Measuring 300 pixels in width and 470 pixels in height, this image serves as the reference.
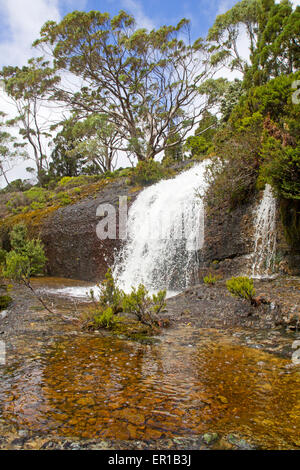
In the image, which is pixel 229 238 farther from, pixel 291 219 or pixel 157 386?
pixel 157 386

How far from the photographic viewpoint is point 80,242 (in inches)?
642

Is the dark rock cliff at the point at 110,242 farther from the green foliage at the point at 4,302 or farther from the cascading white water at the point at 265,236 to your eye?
the green foliage at the point at 4,302

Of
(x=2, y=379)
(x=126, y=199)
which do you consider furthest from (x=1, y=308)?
(x=126, y=199)

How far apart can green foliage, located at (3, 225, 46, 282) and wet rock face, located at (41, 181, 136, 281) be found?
63.0 inches

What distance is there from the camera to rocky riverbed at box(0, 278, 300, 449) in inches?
92.0

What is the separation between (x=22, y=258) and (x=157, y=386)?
4.46 meters

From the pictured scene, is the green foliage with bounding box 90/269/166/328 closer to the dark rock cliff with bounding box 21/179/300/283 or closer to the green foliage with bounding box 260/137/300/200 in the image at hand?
the green foliage with bounding box 260/137/300/200

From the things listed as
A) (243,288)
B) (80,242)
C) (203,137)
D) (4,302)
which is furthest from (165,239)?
(203,137)

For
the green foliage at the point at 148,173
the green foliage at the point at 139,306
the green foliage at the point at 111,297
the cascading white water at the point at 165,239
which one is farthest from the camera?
the green foliage at the point at 148,173

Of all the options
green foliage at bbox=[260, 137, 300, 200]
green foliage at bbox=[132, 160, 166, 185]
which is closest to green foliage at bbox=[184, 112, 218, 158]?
green foliage at bbox=[132, 160, 166, 185]

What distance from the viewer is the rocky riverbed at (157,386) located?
2.34 meters

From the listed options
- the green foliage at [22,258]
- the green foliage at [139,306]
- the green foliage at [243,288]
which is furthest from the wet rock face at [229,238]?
the green foliage at [22,258]

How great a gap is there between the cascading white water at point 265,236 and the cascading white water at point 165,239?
7.04 feet

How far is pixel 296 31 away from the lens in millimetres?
14320
